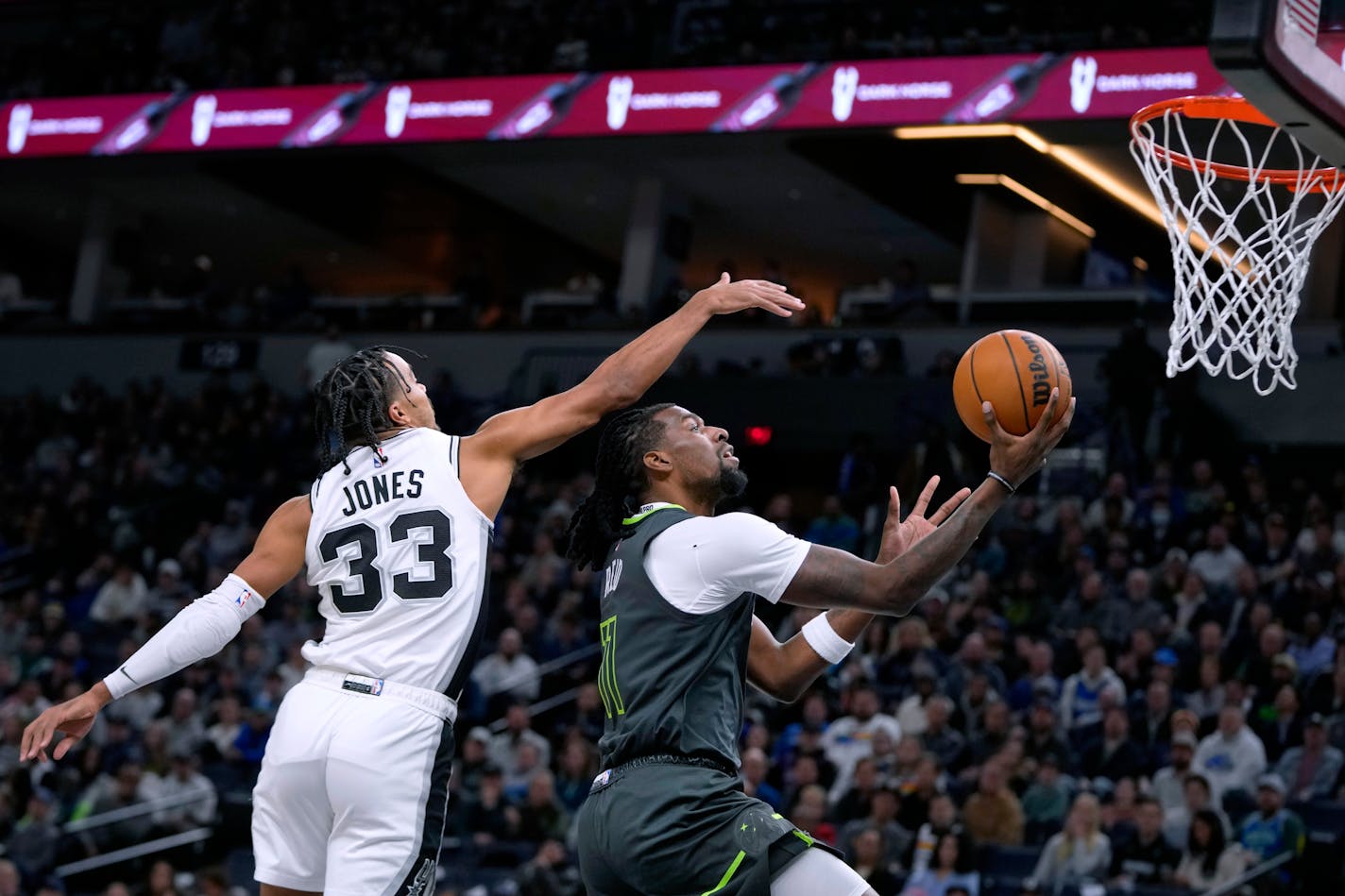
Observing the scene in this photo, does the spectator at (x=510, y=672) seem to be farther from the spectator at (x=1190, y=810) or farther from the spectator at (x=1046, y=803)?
the spectator at (x=1190, y=810)

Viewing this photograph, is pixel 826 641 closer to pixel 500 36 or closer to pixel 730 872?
pixel 730 872

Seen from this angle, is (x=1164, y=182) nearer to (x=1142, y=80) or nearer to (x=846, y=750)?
(x=846, y=750)

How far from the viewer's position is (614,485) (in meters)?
4.93

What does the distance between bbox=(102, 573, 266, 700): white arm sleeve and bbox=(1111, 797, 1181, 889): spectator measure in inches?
288

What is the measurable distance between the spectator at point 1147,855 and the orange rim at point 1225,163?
470 cm

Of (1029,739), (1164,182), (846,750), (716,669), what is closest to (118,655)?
(846,750)

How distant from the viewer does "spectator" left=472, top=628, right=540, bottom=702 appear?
14703 mm

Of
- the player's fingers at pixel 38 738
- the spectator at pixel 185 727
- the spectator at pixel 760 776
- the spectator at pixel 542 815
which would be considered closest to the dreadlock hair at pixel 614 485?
the player's fingers at pixel 38 738

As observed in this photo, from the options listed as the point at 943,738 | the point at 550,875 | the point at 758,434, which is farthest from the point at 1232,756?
the point at 758,434

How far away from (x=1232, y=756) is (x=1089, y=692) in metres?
1.25

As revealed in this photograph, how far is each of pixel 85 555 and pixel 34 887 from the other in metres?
7.63

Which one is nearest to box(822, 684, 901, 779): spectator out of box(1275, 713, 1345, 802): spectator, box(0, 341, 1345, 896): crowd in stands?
box(0, 341, 1345, 896): crowd in stands

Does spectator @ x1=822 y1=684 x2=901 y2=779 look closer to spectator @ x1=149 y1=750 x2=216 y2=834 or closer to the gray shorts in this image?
spectator @ x1=149 y1=750 x2=216 y2=834

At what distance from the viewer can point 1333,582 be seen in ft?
42.7
